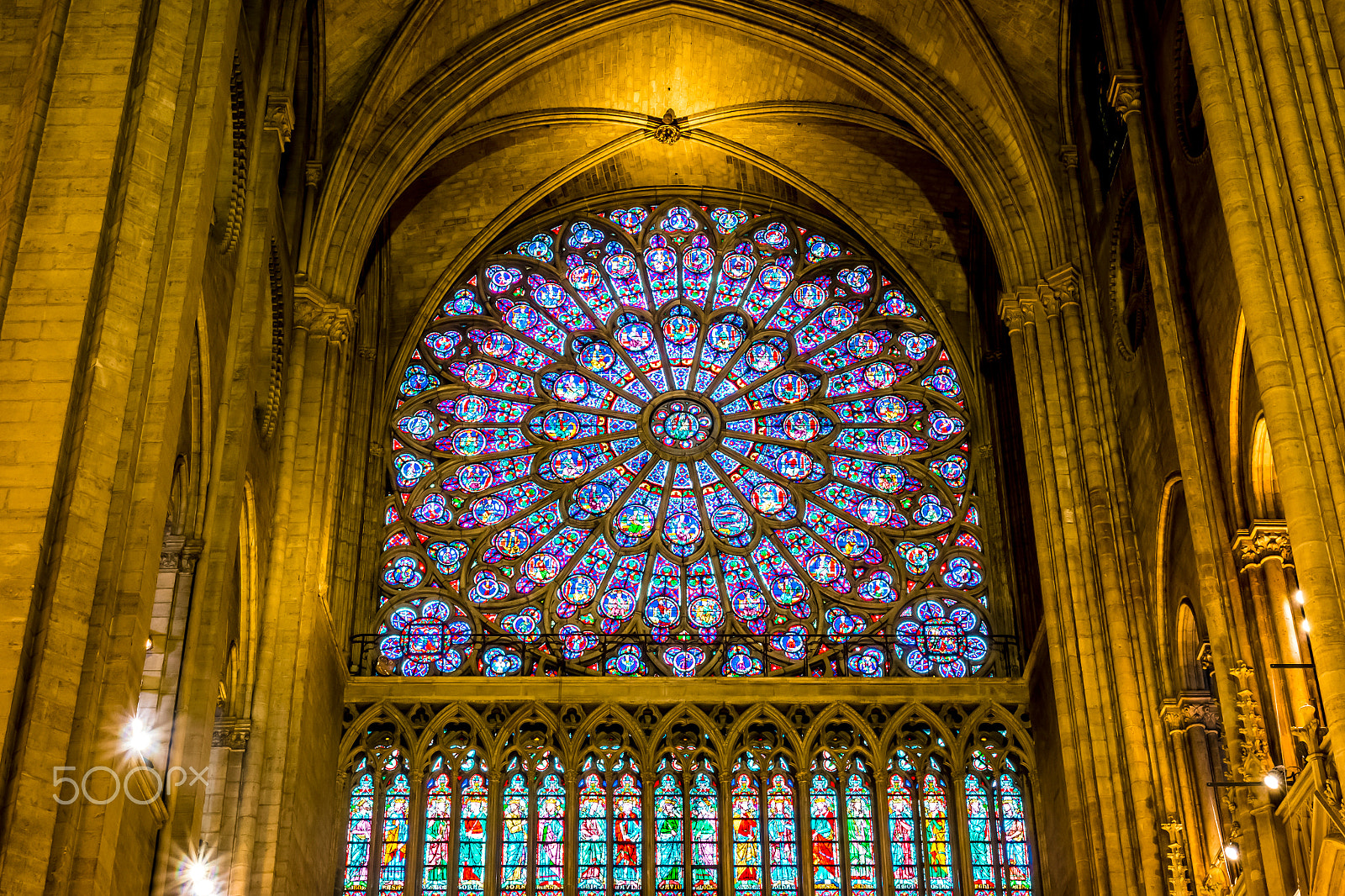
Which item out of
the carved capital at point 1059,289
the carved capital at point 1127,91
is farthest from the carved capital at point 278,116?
the carved capital at point 1059,289

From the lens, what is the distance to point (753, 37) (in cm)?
1900

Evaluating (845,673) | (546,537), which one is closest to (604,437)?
(546,537)

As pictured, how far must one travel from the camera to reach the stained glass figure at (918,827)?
16.4 metres

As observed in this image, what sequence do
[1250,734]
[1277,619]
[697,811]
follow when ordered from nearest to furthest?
1. [1250,734]
2. [1277,619]
3. [697,811]

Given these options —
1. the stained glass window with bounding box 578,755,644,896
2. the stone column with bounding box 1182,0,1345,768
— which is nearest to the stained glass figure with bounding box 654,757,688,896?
the stained glass window with bounding box 578,755,644,896

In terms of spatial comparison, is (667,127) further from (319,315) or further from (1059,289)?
(1059,289)

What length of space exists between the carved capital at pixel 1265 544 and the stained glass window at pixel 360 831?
860 cm

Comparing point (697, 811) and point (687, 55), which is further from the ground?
point (687, 55)

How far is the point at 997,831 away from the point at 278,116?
914 centimetres

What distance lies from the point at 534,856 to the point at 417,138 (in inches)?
279

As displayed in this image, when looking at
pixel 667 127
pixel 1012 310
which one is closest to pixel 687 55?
pixel 667 127

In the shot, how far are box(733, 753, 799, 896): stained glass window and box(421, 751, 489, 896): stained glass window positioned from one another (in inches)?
93.8

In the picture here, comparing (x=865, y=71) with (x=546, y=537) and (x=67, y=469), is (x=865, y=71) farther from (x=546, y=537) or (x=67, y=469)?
(x=67, y=469)

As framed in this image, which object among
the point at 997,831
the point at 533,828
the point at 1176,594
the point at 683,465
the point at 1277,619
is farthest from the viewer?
the point at 683,465
